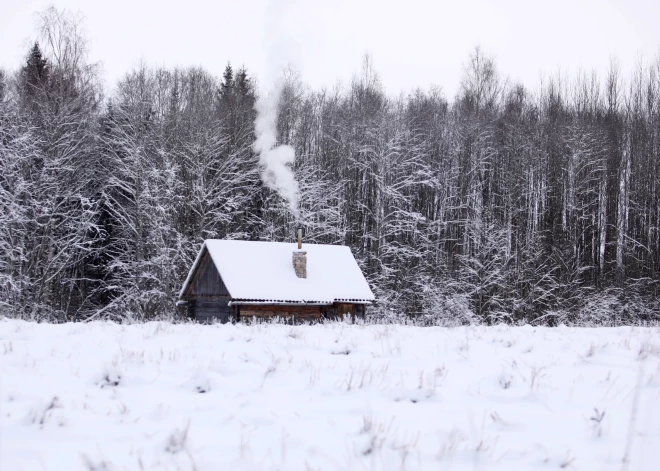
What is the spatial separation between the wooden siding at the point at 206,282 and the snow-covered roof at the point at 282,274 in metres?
0.24

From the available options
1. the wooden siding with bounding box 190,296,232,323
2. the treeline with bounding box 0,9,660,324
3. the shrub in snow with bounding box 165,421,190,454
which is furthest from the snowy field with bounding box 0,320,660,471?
the treeline with bounding box 0,9,660,324

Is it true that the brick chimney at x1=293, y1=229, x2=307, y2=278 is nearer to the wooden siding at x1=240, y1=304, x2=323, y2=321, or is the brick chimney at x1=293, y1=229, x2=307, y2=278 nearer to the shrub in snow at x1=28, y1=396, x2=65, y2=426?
the wooden siding at x1=240, y1=304, x2=323, y2=321

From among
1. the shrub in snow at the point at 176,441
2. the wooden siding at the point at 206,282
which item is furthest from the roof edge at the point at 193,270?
the shrub in snow at the point at 176,441

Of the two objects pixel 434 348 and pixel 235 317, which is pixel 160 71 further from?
pixel 434 348

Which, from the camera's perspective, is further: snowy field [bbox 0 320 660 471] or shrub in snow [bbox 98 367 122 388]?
shrub in snow [bbox 98 367 122 388]

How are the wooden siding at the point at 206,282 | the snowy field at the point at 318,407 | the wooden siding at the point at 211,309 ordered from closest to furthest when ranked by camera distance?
the snowy field at the point at 318,407 < the wooden siding at the point at 211,309 < the wooden siding at the point at 206,282

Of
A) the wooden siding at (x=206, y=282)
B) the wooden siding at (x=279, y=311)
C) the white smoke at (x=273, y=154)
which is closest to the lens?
the wooden siding at (x=279, y=311)

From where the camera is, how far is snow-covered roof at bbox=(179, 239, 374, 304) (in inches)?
1007

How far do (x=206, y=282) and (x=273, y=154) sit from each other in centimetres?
1175

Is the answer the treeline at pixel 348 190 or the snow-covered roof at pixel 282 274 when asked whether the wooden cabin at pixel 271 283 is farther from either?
the treeline at pixel 348 190

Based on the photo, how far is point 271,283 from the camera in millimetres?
26109

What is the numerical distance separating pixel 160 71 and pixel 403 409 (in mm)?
38931

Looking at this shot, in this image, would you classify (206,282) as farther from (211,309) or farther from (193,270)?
(211,309)

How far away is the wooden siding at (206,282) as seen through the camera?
26875mm
